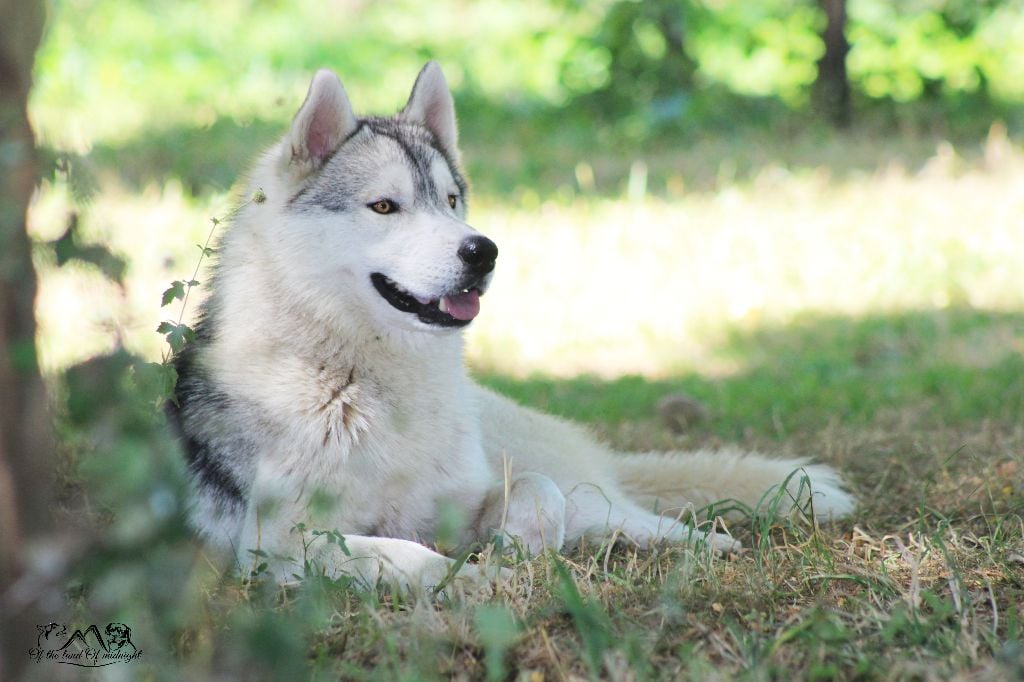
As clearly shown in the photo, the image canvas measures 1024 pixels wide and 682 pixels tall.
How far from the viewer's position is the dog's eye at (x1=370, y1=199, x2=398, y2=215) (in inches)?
130

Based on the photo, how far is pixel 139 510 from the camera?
5.79ft

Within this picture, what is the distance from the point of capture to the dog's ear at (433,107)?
3.75m

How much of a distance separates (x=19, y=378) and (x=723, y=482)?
2327mm

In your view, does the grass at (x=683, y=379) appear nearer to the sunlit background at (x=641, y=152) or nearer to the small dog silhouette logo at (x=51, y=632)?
the sunlit background at (x=641, y=152)

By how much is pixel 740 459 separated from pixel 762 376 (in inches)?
78.8

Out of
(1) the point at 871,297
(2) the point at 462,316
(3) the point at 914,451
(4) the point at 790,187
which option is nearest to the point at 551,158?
(4) the point at 790,187

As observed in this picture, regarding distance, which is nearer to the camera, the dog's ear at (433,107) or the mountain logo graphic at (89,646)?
the mountain logo graphic at (89,646)

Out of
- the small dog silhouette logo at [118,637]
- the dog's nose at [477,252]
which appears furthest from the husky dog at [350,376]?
the small dog silhouette logo at [118,637]

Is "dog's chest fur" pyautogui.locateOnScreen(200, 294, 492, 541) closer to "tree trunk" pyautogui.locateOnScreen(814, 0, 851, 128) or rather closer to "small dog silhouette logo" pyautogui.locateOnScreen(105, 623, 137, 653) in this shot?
"small dog silhouette logo" pyautogui.locateOnScreen(105, 623, 137, 653)

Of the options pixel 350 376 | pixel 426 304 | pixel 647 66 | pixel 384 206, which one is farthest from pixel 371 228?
pixel 647 66

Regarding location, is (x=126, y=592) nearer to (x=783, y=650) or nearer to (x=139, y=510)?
(x=139, y=510)

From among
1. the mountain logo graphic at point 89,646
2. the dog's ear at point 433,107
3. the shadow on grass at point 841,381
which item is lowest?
the shadow on grass at point 841,381

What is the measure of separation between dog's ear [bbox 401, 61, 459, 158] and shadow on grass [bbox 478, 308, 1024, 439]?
5.85 ft

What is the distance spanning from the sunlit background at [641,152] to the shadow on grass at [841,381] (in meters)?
0.22
